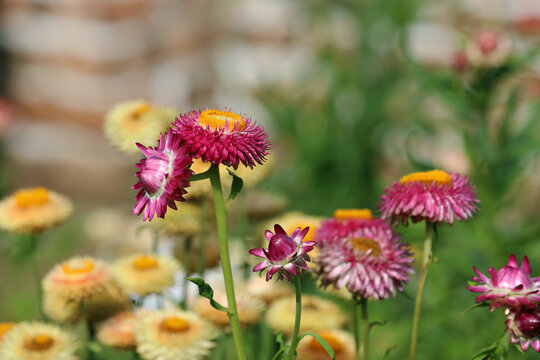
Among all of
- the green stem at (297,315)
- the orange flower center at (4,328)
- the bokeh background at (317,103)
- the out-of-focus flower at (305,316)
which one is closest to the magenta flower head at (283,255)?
the green stem at (297,315)

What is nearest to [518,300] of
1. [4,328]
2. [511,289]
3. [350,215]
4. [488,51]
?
[511,289]

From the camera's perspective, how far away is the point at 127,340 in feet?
3.63

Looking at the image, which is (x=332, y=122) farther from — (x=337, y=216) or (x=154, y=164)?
(x=154, y=164)

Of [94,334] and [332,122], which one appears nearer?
[94,334]

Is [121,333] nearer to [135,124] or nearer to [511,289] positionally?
[135,124]

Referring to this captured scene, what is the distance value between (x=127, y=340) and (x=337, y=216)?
37 centimetres

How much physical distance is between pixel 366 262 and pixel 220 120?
279 millimetres

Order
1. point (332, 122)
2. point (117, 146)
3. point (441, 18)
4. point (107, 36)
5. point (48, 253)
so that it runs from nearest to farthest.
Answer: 1. point (117, 146)
2. point (48, 253)
3. point (332, 122)
4. point (441, 18)
5. point (107, 36)

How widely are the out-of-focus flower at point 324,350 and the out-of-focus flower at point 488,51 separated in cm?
101

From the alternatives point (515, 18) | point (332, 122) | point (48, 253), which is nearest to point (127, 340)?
point (48, 253)

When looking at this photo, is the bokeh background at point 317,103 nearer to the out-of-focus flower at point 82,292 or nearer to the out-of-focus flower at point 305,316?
the out-of-focus flower at point 305,316

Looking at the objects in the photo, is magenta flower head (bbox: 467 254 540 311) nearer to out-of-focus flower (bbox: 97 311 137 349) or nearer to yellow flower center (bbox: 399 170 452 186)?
yellow flower center (bbox: 399 170 452 186)

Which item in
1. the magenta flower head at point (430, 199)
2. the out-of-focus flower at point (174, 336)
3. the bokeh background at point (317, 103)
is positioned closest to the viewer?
the magenta flower head at point (430, 199)

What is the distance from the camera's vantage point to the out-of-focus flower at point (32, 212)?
47.6 inches
